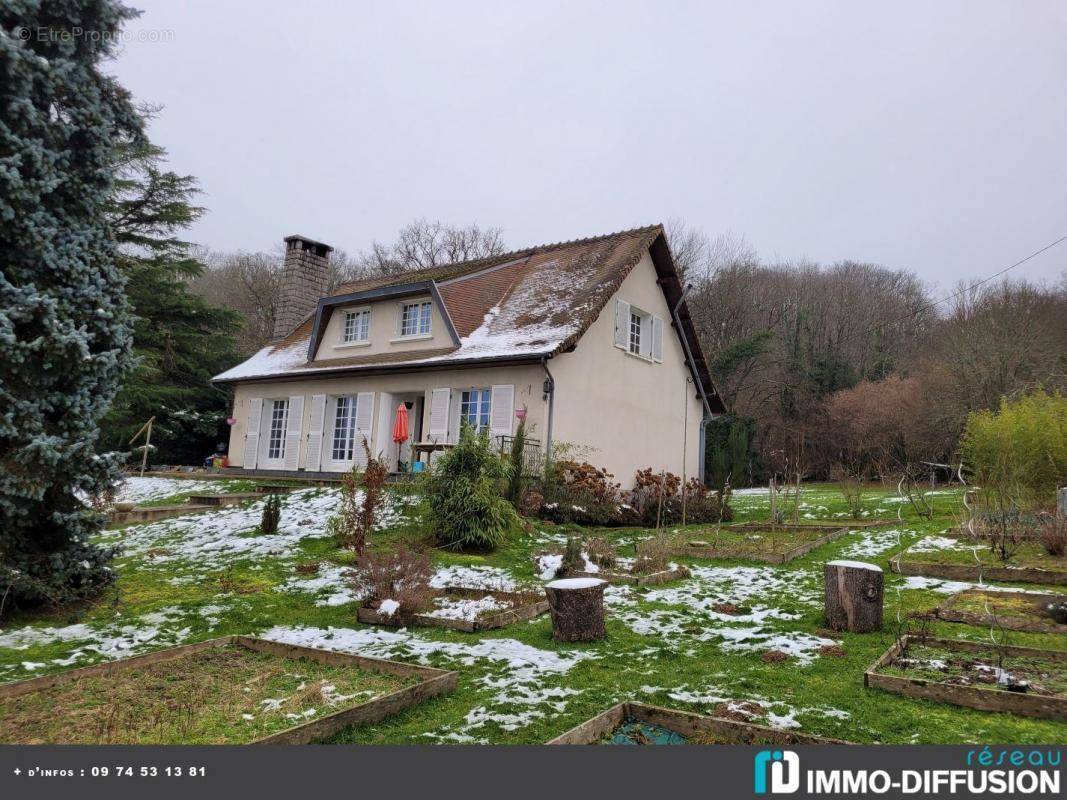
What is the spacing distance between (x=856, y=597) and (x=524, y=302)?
41.9 ft

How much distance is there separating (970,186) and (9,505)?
18.0 meters

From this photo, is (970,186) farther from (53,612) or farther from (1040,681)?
(53,612)

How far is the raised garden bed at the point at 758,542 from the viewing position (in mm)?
9469

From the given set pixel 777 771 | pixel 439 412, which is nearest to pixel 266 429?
pixel 439 412

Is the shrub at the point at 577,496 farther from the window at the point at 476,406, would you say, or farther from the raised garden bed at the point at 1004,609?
the raised garden bed at the point at 1004,609

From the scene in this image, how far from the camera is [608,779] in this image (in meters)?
2.81

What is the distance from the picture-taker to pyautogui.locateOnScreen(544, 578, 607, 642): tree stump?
5543 millimetres

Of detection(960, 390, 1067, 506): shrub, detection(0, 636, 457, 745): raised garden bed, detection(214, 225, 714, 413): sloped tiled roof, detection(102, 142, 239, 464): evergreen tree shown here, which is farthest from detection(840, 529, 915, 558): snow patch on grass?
detection(102, 142, 239, 464): evergreen tree

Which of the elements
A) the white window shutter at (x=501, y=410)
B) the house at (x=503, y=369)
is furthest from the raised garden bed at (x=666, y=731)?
the white window shutter at (x=501, y=410)

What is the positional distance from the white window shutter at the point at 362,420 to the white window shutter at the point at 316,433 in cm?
113

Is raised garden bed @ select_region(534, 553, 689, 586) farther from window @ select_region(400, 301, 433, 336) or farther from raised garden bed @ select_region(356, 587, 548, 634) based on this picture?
window @ select_region(400, 301, 433, 336)

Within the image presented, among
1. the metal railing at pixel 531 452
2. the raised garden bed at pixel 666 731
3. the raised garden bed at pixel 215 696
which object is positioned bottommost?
the raised garden bed at pixel 215 696

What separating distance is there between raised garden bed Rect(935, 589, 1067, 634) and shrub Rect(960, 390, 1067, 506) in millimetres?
4413

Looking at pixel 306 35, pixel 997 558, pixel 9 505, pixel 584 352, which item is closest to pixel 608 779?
pixel 9 505
